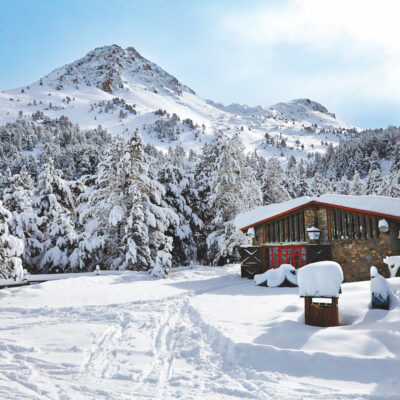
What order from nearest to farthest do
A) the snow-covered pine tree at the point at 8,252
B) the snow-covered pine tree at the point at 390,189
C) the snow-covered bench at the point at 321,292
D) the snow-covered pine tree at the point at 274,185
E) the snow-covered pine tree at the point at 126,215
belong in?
1. the snow-covered bench at the point at 321,292
2. the snow-covered pine tree at the point at 8,252
3. the snow-covered pine tree at the point at 126,215
4. the snow-covered pine tree at the point at 274,185
5. the snow-covered pine tree at the point at 390,189

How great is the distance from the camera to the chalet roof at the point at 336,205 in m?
15.3

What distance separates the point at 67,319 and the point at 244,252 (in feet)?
39.6

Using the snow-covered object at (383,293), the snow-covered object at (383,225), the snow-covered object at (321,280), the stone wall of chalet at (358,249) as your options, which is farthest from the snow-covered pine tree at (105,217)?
the snow-covered object at (383,293)

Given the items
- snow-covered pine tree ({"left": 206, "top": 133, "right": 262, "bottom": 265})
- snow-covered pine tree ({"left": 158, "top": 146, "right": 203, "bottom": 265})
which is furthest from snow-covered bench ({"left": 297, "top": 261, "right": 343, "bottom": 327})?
snow-covered pine tree ({"left": 158, "top": 146, "right": 203, "bottom": 265})

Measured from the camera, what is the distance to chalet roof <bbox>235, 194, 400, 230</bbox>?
15258 millimetres

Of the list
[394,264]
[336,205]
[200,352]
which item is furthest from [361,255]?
[200,352]

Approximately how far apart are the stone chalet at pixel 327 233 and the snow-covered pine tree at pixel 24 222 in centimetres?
1452

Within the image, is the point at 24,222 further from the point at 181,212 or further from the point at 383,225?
the point at 383,225

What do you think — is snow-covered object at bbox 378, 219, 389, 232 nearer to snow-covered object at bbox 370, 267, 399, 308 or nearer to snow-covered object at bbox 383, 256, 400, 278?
snow-covered object at bbox 383, 256, 400, 278

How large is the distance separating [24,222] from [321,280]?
21029mm

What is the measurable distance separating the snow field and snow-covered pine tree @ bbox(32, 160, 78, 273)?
1196 centimetres

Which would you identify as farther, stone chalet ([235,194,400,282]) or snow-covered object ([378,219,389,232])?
stone chalet ([235,194,400,282])

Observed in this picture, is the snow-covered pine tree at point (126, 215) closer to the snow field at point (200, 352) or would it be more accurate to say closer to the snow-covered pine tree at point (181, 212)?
the snow-covered pine tree at point (181, 212)

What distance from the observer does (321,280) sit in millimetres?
6938
